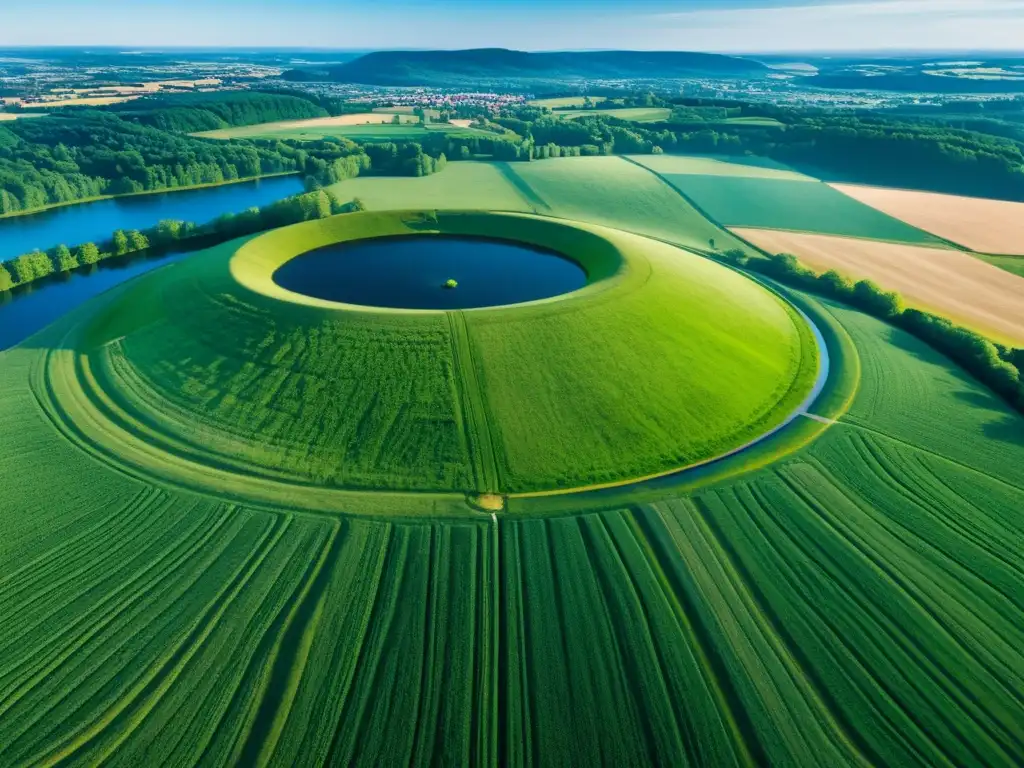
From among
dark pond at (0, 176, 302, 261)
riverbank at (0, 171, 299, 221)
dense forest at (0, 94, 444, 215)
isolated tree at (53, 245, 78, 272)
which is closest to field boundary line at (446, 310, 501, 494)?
isolated tree at (53, 245, 78, 272)

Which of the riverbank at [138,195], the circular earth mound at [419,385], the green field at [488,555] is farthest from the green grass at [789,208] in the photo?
the riverbank at [138,195]

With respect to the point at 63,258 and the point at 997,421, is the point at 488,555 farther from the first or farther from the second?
the point at 63,258

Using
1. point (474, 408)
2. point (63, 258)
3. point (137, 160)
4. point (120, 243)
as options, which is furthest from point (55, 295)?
point (137, 160)

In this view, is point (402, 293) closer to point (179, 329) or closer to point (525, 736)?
point (179, 329)

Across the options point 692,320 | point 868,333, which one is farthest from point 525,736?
point 868,333

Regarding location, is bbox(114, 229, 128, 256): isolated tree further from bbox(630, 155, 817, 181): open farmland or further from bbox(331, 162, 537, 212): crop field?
bbox(630, 155, 817, 181): open farmland

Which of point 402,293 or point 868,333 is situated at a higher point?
point 402,293

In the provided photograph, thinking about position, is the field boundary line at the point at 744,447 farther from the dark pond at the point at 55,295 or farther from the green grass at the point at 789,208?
the dark pond at the point at 55,295
